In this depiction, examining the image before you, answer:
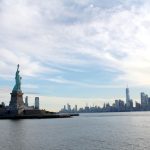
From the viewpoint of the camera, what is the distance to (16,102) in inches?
6909

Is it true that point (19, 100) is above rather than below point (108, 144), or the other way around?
above

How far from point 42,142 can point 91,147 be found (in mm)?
11575

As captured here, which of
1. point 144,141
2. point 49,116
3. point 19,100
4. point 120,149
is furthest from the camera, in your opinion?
point 49,116

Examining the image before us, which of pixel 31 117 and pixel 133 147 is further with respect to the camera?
pixel 31 117

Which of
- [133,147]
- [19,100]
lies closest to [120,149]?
[133,147]

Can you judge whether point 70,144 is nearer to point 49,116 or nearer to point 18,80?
point 18,80

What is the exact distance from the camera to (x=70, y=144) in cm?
6162

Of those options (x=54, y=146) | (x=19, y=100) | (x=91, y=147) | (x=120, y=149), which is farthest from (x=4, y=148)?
(x=19, y=100)

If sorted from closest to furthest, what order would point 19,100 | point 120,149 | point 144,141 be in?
point 120,149
point 144,141
point 19,100

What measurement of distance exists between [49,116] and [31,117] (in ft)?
49.7

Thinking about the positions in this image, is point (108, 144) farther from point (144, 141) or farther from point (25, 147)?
point (25, 147)

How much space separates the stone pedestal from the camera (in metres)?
174

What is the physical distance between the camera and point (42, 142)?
6538 centimetres

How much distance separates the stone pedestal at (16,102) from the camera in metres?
174
